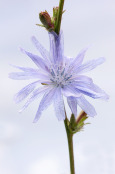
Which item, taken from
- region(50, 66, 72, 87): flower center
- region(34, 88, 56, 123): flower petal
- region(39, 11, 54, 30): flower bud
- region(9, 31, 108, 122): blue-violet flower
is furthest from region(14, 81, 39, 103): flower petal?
region(39, 11, 54, 30): flower bud

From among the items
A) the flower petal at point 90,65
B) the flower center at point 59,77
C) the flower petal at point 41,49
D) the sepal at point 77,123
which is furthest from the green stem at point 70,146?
the flower petal at point 41,49

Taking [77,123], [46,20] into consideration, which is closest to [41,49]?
[46,20]

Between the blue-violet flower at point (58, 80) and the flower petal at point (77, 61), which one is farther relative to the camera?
the flower petal at point (77, 61)

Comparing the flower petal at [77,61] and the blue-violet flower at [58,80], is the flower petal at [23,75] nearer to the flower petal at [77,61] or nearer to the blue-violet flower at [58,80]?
the blue-violet flower at [58,80]

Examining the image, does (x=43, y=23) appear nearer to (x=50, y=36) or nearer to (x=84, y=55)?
(x=50, y=36)

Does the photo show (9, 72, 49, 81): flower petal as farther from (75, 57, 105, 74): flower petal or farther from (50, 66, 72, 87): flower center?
(75, 57, 105, 74): flower petal

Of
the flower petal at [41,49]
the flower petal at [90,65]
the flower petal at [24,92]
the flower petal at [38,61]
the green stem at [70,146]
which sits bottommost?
the green stem at [70,146]

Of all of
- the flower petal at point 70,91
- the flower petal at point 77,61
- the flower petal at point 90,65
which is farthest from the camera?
the flower petal at point 77,61
